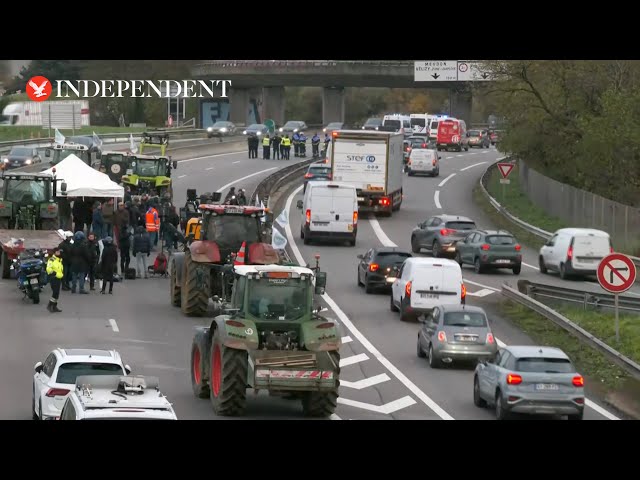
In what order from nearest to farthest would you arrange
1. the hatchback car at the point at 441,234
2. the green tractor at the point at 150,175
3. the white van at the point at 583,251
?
the white van at the point at 583,251 → the hatchback car at the point at 441,234 → the green tractor at the point at 150,175

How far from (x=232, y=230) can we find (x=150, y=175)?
2237 centimetres

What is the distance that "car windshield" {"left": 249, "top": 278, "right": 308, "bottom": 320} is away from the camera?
72.7ft

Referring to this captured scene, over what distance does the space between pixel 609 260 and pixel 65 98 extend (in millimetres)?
97876

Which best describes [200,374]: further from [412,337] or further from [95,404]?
[412,337]

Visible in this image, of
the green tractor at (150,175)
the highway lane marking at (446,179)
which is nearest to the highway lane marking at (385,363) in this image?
the green tractor at (150,175)

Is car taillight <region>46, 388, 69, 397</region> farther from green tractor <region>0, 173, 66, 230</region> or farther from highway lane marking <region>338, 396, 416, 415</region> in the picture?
green tractor <region>0, 173, 66, 230</region>

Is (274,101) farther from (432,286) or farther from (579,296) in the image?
(432,286)

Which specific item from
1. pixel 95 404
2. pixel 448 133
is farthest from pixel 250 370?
pixel 448 133

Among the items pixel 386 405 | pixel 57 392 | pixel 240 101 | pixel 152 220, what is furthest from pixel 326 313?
pixel 240 101

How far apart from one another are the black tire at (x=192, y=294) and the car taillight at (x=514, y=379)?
35.1 ft

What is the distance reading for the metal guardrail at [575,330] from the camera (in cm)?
2702

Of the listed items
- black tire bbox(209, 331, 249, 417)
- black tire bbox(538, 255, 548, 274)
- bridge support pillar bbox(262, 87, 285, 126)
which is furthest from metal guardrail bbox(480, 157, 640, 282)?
bridge support pillar bbox(262, 87, 285, 126)

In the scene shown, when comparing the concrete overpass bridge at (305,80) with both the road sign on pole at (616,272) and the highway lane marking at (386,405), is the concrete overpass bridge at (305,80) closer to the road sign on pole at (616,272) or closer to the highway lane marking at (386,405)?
the road sign on pole at (616,272)

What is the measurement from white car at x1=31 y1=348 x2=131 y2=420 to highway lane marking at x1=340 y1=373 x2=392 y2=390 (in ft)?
21.5
